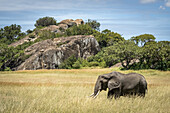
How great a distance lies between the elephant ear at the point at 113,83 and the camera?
1295cm

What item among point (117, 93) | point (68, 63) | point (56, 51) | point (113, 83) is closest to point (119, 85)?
point (113, 83)

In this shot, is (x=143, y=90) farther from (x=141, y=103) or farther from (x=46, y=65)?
(x=46, y=65)

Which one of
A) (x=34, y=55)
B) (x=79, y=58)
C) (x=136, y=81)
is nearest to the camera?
(x=136, y=81)

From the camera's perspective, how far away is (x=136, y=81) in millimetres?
13883

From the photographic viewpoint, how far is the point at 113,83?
42.8ft

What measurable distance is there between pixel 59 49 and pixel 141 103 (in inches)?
2223

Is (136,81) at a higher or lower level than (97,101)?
higher

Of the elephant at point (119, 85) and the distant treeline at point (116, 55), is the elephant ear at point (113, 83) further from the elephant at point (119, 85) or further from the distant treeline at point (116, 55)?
the distant treeline at point (116, 55)

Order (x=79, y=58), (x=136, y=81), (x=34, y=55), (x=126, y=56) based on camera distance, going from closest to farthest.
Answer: (x=136, y=81) < (x=126, y=56) < (x=34, y=55) < (x=79, y=58)

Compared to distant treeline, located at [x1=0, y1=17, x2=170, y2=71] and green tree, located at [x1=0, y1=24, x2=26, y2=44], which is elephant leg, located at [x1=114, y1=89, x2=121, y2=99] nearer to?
distant treeline, located at [x1=0, y1=17, x2=170, y2=71]

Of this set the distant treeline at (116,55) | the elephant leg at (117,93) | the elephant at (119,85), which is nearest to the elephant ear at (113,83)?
the elephant at (119,85)

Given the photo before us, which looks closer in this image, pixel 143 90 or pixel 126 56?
pixel 143 90

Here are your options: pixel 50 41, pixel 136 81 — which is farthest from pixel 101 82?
pixel 50 41

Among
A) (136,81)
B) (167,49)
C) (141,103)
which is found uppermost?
(167,49)
